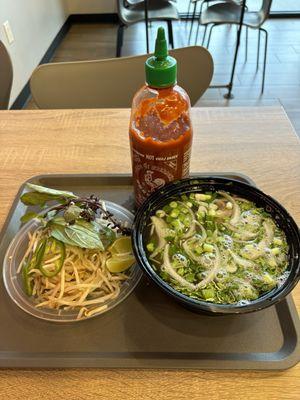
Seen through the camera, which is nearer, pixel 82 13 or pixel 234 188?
pixel 234 188

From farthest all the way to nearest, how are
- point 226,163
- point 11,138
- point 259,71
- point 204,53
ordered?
1. point 259,71
2. point 204,53
3. point 11,138
4. point 226,163

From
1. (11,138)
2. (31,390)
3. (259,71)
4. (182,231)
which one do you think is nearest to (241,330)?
(182,231)

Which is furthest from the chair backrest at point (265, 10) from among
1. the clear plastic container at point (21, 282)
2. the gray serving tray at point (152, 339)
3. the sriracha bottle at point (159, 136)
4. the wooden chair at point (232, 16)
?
the gray serving tray at point (152, 339)

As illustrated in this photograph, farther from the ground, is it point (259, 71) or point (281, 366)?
point (281, 366)

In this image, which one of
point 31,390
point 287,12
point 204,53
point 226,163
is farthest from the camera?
point 287,12

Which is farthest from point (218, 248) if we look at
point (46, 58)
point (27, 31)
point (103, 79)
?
point (46, 58)

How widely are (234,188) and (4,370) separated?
0.49m

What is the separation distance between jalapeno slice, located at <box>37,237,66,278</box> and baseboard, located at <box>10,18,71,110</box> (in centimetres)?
213

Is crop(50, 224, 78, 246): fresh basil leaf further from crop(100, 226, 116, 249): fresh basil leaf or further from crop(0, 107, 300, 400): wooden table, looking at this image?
crop(0, 107, 300, 400): wooden table

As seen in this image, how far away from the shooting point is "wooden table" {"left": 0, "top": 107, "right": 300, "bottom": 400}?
52 cm

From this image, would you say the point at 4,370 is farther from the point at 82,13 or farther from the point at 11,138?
the point at 82,13

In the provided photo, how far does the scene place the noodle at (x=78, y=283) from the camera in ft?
1.96

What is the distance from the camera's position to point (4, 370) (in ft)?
1.81

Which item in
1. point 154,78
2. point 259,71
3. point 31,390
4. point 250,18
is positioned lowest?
point 259,71
